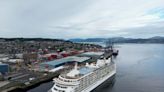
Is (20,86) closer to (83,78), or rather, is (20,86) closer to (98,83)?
(83,78)

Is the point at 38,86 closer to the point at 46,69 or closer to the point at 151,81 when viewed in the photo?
the point at 46,69

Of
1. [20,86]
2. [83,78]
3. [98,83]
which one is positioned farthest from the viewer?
[98,83]

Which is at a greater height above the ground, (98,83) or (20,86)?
(98,83)

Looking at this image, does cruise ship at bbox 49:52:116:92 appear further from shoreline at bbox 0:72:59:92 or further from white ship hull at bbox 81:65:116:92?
shoreline at bbox 0:72:59:92

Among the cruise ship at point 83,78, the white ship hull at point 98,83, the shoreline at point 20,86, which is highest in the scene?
the cruise ship at point 83,78

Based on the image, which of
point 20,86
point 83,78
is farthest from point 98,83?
point 20,86

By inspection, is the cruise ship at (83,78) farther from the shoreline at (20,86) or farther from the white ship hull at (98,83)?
the shoreline at (20,86)

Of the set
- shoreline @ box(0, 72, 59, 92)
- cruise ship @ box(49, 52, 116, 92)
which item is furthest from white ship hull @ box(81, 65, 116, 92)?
shoreline @ box(0, 72, 59, 92)

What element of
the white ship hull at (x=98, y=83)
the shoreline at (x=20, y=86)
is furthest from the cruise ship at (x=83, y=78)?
the shoreline at (x=20, y=86)
